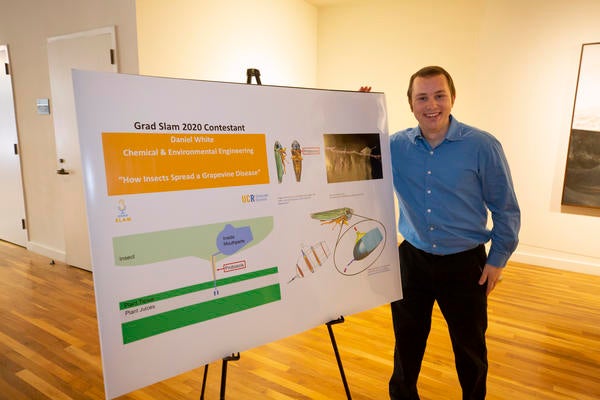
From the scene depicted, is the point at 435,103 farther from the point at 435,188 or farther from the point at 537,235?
the point at 537,235

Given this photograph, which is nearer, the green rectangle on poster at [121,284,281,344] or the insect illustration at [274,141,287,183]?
the green rectangle on poster at [121,284,281,344]

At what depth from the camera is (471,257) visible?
1633mm

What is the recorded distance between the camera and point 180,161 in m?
1.18

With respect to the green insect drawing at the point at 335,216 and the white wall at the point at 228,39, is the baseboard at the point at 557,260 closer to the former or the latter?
the white wall at the point at 228,39

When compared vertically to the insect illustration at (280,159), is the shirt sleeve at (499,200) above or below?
below

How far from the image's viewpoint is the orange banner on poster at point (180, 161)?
110cm

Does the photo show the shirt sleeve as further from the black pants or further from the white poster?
the white poster

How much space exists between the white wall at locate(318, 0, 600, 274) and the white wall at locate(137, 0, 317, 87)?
108cm

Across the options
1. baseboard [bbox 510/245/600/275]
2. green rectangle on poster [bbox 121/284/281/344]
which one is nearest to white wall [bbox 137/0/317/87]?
green rectangle on poster [bbox 121/284/281/344]

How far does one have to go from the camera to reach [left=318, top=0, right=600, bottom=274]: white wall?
3898mm

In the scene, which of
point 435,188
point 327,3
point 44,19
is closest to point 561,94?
point 327,3

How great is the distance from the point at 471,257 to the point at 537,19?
352cm

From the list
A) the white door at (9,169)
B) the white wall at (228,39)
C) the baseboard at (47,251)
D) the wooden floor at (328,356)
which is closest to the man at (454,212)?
the wooden floor at (328,356)

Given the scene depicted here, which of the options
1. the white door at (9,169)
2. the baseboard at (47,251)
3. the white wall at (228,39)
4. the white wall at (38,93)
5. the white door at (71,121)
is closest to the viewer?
the white wall at (228,39)
